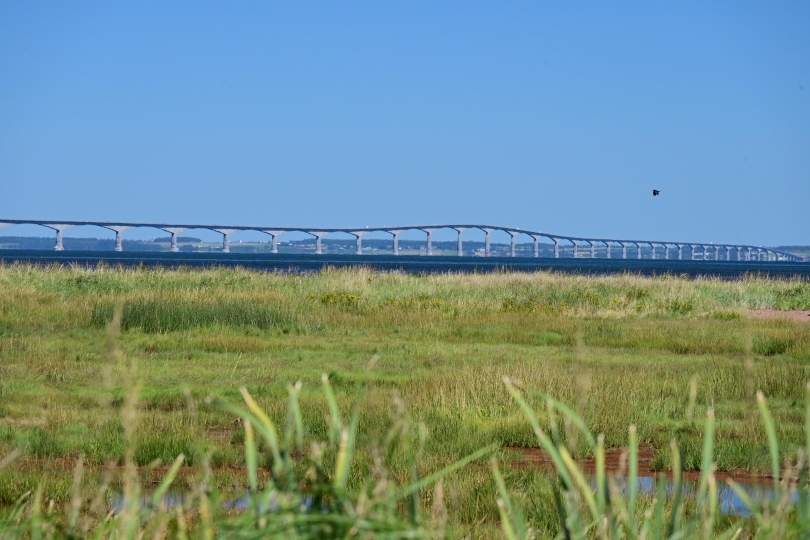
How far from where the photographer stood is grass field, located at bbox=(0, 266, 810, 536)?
304 inches

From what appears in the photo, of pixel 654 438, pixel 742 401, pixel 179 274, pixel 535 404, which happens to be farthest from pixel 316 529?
pixel 179 274

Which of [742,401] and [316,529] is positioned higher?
[316,529]

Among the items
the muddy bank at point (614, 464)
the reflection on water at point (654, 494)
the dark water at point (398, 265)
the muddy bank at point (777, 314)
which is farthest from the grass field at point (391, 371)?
the dark water at point (398, 265)

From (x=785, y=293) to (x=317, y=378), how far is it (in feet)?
79.4

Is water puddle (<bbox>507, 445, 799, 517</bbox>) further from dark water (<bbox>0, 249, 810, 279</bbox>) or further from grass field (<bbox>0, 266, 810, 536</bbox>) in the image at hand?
dark water (<bbox>0, 249, 810, 279</bbox>)

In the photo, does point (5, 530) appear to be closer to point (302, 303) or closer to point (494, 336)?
point (494, 336)

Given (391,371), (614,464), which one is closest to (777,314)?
(391,371)

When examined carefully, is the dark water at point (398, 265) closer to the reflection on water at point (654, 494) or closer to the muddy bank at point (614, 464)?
the muddy bank at point (614, 464)

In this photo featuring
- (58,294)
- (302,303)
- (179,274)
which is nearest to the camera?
(302,303)

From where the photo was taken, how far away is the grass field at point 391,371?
25.4 feet

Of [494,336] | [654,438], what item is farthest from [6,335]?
[654,438]

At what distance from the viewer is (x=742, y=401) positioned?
11.4 meters

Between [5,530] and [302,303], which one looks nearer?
[5,530]

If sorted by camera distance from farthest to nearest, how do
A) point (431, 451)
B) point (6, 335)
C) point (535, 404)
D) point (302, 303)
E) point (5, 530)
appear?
point (302, 303), point (6, 335), point (535, 404), point (431, 451), point (5, 530)
